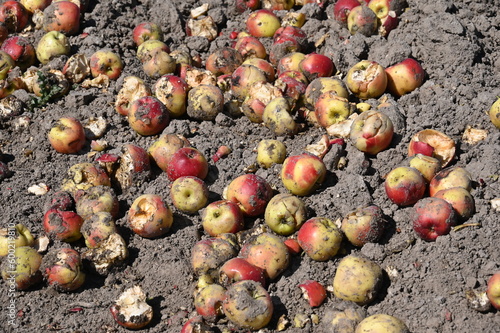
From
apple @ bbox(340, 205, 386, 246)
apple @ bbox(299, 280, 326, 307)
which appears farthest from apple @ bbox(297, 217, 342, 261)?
apple @ bbox(299, 280, 326, 307)

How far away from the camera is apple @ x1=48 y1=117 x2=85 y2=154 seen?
607 centimetres

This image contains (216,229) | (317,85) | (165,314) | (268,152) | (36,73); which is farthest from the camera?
(36,73)

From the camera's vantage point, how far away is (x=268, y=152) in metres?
5.82

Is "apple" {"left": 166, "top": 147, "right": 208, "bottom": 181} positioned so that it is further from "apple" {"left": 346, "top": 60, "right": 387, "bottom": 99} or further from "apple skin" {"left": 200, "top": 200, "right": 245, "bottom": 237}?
"apple" {"left": 346, "top": 60, "right": 387, "bottom": 99}

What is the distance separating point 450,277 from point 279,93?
2759mm

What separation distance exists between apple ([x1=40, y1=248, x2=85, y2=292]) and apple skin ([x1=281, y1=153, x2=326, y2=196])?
1966 mm

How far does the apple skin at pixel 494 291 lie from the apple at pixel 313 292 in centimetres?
122

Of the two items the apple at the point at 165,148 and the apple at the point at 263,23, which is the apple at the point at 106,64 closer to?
the apple at the point at 165,148

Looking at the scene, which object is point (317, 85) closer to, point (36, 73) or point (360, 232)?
point (360, 232)

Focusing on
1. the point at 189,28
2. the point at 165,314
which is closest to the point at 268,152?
the point at 165,314

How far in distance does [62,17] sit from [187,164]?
3.19 meters

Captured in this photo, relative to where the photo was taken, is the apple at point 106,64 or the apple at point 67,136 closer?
the apple at point 67,136

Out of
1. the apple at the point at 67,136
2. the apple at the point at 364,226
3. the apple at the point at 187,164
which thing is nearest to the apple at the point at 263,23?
the apple at the point at 187,164

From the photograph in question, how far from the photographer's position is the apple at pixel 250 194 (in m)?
5.33
